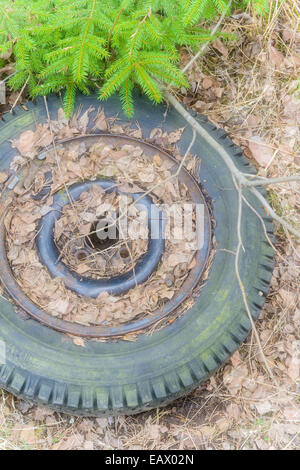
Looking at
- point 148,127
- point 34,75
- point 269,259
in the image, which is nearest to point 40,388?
point 269,259

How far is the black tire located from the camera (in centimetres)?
204

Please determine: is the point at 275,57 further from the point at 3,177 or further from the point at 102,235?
the point at 3,177

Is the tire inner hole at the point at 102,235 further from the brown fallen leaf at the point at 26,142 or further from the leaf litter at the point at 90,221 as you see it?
the brown fallen leaf at the point at 26,142

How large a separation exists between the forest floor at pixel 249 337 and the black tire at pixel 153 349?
317 mm

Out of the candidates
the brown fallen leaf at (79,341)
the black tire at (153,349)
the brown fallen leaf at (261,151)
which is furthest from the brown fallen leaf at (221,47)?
the brown fallen leaf at (79,341)

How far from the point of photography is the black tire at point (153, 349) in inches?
80.2

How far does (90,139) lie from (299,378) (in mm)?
1801

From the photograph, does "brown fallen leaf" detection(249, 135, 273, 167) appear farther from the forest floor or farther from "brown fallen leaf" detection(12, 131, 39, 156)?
"brown fallen leaf" detection(12, 131, 39, 156)

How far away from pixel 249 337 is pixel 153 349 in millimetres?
744

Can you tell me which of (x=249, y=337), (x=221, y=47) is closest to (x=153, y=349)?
(x=249, y=337)

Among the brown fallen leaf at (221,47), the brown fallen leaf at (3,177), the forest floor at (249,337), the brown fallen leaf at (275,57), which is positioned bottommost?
the forest floor at (249,337)

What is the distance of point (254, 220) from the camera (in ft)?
7.56

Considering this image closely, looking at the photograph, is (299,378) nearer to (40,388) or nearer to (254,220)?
(254,220)

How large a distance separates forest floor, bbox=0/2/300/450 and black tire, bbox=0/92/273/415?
317 mm
